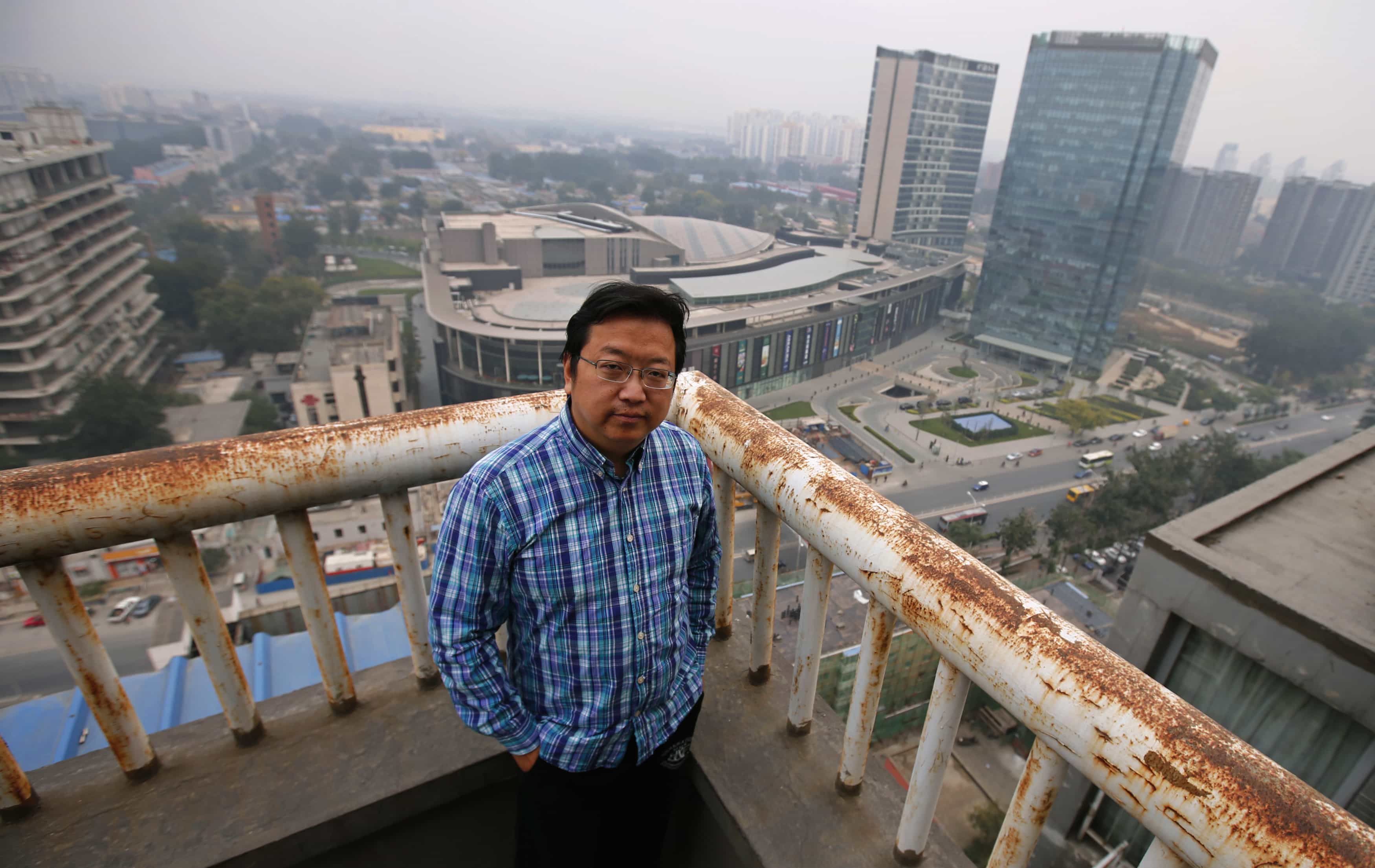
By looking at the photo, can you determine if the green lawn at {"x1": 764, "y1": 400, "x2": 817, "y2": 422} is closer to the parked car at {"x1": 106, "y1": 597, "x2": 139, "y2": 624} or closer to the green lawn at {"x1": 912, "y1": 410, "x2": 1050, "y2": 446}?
the green lawn at {"x1": 912, "y1": 410, "x2": 1050, "y2": 446}


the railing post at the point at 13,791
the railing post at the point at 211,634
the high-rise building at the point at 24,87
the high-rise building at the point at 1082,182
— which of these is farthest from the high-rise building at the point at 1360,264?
the high-rise building at the point at 24,87

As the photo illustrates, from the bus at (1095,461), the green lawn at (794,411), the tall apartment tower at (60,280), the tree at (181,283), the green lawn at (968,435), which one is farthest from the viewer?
the tree at (181,283)

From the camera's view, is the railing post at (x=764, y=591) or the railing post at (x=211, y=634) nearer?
the railing post at (x=211, y=634)

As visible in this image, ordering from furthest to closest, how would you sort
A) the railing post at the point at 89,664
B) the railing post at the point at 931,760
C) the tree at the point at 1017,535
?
the tree at the point at 1017,535, the railing post at the point at 89,664, the railing post at the point at 931,760

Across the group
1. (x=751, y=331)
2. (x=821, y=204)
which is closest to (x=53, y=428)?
(x=751, y=331)

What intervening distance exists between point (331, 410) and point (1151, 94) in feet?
85.7

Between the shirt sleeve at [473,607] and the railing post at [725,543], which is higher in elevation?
the shirt sleeve at [473,607]

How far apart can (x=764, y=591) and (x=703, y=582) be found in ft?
0.75

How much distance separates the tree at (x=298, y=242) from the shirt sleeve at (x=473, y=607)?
3438 cm

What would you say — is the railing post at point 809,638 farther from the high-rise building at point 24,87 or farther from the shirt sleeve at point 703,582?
the high-rise building at point 24,87

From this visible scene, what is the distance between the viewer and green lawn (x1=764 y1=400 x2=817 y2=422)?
1784 centimetres

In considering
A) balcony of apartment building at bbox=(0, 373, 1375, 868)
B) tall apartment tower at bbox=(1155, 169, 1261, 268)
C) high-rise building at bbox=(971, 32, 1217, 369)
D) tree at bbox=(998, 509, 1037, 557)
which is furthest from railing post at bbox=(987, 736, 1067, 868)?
tall apartment tower at bbox=(1155, 169, 1261, 268)

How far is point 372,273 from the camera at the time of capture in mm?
29984

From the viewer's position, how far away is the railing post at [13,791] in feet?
2.80
